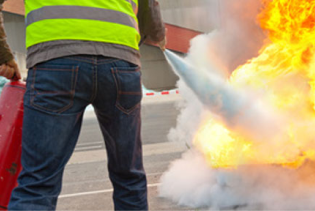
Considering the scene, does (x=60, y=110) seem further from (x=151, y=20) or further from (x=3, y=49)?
(x=151, y=20)

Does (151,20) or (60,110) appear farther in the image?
(151,20)

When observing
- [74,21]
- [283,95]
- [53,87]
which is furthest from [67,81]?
[283,95]

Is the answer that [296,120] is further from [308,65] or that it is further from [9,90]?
[9,90]

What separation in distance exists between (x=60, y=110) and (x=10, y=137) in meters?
0.72

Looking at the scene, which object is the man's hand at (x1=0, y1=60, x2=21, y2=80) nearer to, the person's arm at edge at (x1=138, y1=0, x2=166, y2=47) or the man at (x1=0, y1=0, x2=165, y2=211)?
the man at (x1=0, y1=0, x2=165, y2=211)

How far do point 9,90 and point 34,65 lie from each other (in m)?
0.68

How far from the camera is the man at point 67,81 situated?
5.67ft

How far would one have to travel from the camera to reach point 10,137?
2.29 m

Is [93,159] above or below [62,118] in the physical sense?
below

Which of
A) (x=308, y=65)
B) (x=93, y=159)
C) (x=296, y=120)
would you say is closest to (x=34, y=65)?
(x=296, y=120)

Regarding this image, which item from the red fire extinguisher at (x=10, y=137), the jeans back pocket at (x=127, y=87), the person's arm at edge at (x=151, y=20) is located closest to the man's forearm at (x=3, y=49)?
the red fire extinguisher at (x=10, y=137)

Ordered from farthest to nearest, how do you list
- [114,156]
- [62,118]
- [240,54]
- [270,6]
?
[240,54], [270,6], [114,156], [62,118]

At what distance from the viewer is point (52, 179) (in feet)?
5.83

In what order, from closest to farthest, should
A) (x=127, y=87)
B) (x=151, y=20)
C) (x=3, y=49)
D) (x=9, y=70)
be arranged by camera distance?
1. (x=127, y=87)
2. (x=3, y=49)
3. (x=9, y=70)
4. (x=151, y=20)
